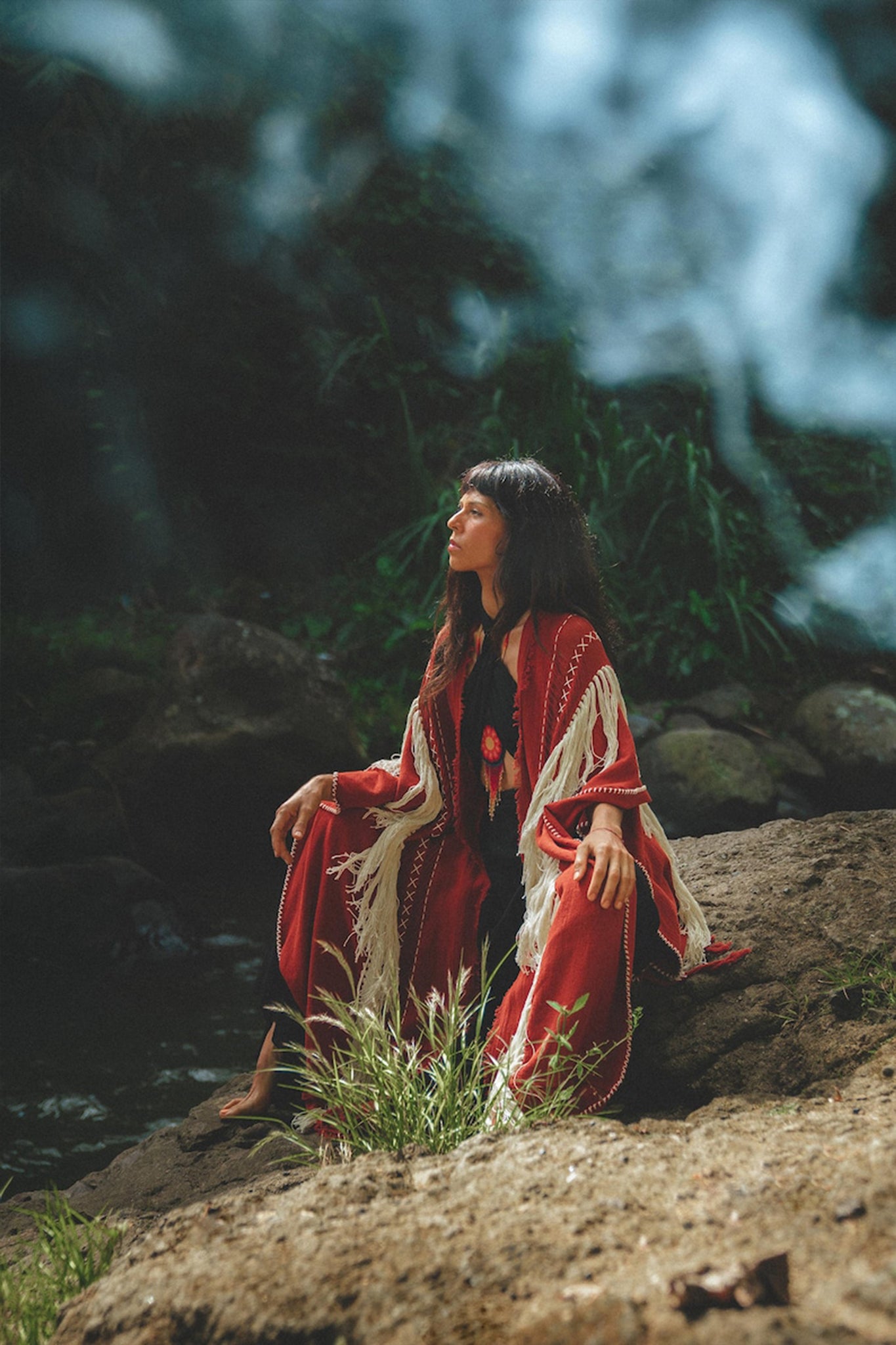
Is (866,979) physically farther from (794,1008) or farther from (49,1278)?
(49,1278)

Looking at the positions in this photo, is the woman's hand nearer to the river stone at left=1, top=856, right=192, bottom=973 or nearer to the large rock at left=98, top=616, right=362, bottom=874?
the river stone at left=1, top=856, right=192, bottom=973

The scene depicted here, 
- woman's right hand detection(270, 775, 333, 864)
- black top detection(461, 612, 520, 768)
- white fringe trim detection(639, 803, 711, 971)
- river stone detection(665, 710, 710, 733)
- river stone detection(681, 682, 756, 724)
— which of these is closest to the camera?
white fringe trim detection(639, 803, 711, 971)

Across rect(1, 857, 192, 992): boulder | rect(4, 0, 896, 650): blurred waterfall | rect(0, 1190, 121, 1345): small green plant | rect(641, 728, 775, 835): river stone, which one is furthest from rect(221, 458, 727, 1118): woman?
rect(4, 0, 896, 650): blurred waterfall

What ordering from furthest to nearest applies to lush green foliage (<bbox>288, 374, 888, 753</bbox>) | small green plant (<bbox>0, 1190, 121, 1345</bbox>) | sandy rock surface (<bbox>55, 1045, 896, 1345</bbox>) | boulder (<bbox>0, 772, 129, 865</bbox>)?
lush green foliage (<bbox>288, 374, 888, 753</bbox>)
boulder (<bbox>0, 772, 129, 865</bbox>)
small green plant (<bbox>0, 1190, 121, 1345</bbox>)
sandy rock surface (<bbox>55, 1045, 896, 1345</bbox>)

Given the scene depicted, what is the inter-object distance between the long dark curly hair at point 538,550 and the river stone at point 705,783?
3189 mm

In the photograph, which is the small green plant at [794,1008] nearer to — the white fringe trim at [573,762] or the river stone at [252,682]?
the white fringe trim at [573,762]

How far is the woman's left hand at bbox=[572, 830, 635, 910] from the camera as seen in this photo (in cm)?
221

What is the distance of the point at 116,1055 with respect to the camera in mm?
3805

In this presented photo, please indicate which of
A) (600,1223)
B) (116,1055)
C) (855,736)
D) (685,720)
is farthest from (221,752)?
(600,1223)

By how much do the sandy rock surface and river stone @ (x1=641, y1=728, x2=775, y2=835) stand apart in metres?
3.99

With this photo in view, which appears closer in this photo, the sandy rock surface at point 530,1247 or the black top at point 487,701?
the sandy rock surface at point 530,1247

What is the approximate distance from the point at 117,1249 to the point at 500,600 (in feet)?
5.61

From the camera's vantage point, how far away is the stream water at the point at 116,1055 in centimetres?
326

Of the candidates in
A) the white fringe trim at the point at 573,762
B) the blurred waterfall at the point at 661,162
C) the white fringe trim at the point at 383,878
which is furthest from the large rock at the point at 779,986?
the blurred waterfall at the point at 661,162
